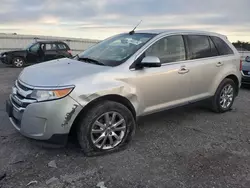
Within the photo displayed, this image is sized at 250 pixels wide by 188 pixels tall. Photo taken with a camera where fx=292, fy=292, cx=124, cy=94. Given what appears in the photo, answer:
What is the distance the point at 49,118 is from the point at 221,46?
3871 mm

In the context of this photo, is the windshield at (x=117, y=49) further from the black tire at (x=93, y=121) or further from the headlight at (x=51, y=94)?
the headlight at (x=51, y=94)

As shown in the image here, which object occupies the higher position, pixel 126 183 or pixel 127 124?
pixel 127 124

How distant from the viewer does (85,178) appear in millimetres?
3367

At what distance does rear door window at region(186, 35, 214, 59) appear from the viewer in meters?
5.18

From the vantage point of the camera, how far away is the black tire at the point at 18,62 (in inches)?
635

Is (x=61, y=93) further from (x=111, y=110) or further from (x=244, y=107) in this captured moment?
(x=244, y=107)

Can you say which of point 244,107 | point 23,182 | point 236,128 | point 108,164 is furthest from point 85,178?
point 244,107

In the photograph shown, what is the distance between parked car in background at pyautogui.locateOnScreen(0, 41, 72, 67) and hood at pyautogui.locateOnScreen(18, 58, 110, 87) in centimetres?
1219

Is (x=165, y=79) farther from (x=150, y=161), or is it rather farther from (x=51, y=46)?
(x=51, y=46)

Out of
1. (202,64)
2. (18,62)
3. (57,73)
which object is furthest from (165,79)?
(18,62)

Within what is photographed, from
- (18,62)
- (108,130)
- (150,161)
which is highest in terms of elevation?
(108,130)

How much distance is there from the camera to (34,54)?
16.2 m

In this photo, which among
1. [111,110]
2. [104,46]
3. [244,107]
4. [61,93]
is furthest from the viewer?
[244,107]

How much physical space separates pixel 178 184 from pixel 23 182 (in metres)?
1.73
